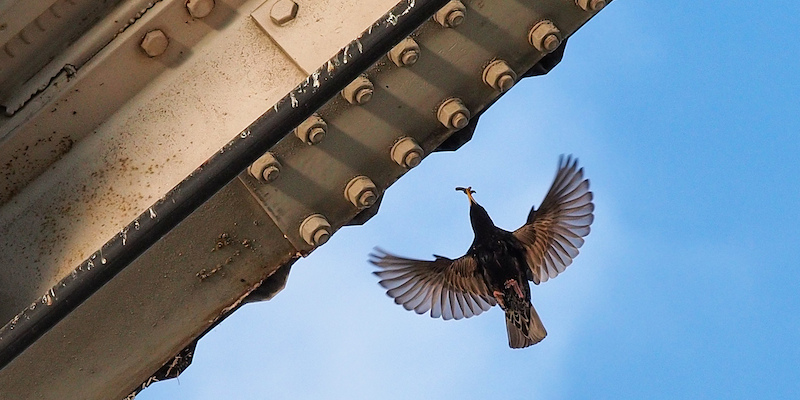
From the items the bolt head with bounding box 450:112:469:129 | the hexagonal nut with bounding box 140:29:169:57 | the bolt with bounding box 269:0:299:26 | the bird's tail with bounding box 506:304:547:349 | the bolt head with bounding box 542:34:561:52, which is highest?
the hexagonal nut with bounding box 140:29:169:57

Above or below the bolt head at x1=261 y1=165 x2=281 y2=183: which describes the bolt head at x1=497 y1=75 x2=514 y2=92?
below

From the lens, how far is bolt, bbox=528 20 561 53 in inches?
304

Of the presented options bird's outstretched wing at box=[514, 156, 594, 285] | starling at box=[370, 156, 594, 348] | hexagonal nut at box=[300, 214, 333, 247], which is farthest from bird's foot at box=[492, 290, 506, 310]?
hexagonal nut at box=[300, 214, 333, 247]

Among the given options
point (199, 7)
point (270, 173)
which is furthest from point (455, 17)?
point (199, 7)

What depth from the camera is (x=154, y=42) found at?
7.94m

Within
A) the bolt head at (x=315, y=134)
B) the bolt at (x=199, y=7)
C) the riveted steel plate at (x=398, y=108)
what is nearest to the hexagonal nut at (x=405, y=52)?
the riveted steel plate at (x=398, y=108)

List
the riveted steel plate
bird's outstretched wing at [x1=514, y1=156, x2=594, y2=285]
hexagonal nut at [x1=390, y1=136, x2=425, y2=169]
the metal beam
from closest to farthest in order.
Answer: the metal beam, the riveted steel plate, hexagonal nut at [x1=390, y1=136, x2=425, y2=169], bird's outstretched wing at [x1=514, y1=156, x2=594, y2=285]

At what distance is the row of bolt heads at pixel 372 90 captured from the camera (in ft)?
24.2

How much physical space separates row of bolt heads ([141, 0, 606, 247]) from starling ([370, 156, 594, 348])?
10.3 feet

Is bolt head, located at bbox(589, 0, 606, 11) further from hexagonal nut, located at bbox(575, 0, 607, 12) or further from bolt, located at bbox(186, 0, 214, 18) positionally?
bolt, located at bbox(186, 0, 214, 18)

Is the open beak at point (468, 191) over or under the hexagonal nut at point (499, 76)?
over

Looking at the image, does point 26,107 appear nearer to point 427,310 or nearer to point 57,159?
point 57,159

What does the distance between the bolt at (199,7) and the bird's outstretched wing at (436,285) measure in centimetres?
353

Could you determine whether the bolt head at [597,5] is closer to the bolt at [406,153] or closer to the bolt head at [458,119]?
the bolt head at [458,119]
